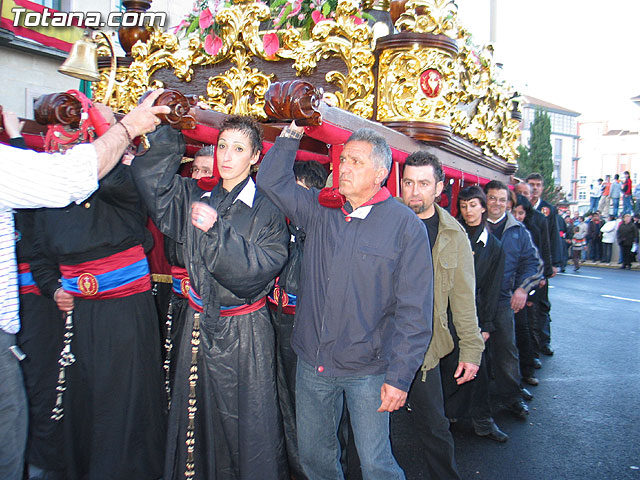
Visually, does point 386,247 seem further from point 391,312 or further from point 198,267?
point 198,267

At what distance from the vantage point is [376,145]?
7.59 ft

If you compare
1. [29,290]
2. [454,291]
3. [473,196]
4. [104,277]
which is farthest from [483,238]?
[29,290]

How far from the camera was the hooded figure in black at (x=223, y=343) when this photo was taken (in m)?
2.38

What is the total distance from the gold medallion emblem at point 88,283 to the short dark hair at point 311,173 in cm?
133

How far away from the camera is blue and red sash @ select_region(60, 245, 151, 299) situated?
2809 millimetres

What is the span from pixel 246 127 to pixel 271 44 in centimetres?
107

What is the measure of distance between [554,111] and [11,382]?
53.4m

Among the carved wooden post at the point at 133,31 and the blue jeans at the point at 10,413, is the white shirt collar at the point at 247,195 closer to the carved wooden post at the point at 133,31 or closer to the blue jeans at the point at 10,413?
the blue jeans at the point at 10,413

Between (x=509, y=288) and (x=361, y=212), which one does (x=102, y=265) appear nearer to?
(x=361, y=212)

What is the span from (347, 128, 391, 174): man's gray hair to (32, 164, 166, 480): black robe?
119 centimetres

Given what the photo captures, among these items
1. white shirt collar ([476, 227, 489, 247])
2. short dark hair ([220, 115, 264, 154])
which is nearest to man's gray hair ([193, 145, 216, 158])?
short dark hair ([220, 115, 264, 154])

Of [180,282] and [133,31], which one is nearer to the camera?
[180,282]

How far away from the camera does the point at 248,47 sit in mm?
3338

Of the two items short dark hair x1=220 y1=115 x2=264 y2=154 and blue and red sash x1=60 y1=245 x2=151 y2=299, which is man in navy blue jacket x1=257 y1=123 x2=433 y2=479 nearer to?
short dark hair x1=220 y1=115 x2=264 y2=154
